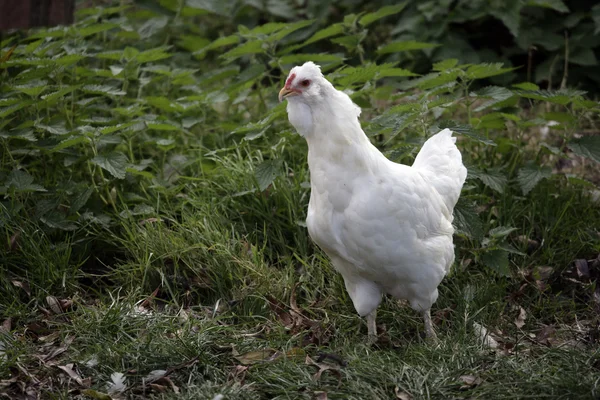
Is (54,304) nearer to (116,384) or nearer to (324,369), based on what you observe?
(116,384)

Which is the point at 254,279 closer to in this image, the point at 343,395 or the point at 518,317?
the point at 343,395

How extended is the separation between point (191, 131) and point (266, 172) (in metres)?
1.17

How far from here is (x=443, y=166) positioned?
3822mm

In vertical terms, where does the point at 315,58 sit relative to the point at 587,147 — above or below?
above

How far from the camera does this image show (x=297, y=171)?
15.6 feet

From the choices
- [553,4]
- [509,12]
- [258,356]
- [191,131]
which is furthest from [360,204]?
[553,4]

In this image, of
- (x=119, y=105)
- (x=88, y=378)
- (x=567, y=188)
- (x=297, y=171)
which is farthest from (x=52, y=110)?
(x=567, y=188)

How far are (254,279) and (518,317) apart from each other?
1.40 meters

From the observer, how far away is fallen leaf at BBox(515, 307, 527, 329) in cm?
382

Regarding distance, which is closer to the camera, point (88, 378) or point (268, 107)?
point (88, 378)

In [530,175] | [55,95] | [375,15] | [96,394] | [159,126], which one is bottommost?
[96,394]

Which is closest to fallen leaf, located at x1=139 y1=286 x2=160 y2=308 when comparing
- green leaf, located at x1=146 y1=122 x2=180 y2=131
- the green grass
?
the green grass

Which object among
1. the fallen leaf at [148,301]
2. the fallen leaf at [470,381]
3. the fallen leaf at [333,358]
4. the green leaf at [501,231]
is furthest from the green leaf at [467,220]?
the fallen leaf at [148,301]

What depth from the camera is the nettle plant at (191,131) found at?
4297mm
